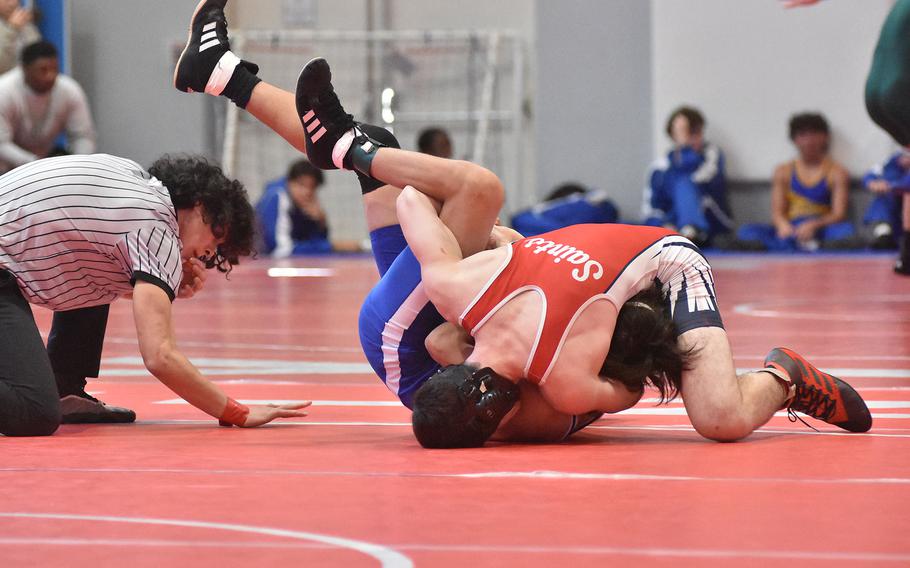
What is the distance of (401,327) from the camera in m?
3.07

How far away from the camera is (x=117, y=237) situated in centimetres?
305

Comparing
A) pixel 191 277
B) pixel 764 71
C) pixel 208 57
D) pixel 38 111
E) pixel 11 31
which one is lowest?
pixel 191 277

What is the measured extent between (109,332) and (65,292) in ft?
8.72

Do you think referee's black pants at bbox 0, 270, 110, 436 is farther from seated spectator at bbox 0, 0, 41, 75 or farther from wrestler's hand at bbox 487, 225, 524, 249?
seated spectator at bbox 0, 0, 41, 75

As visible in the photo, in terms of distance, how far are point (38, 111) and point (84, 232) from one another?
6919mm

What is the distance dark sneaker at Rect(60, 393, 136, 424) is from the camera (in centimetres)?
331

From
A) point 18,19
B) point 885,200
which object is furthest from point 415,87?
point 885,200

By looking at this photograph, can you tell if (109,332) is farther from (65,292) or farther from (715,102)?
(715,102)

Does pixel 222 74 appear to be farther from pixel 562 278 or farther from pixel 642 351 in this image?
pixel 642 351

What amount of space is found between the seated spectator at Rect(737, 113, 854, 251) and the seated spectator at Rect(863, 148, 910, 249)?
0.23 meters

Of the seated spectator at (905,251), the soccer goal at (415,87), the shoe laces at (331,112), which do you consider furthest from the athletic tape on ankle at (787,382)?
the soccer goal at (415,87)

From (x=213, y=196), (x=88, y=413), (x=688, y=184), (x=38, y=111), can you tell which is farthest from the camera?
(x=688, y=184)

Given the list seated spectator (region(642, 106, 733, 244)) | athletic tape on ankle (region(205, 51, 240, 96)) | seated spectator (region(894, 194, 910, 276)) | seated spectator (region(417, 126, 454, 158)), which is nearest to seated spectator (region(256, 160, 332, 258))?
seated spectator (region(417, 126, 454, 158))

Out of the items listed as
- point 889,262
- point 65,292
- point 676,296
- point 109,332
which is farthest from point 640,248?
point 889,262
